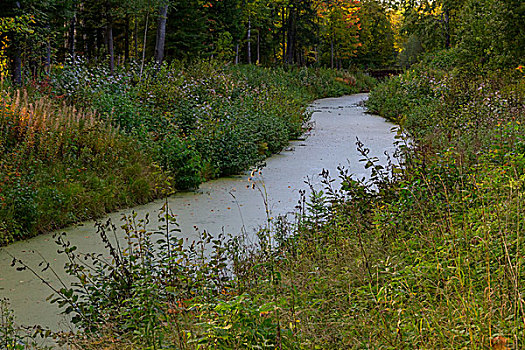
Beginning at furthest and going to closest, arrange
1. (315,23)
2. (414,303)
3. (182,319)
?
(315,23) → (182,319) → (414,303)

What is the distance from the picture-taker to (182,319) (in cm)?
301

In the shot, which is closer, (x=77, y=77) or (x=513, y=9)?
(x=77, y=77)

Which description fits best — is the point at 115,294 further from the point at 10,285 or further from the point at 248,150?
the point at 248,150

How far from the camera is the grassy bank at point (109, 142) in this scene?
18.2 ft

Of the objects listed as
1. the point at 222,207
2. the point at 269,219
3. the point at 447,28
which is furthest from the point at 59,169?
the point at 447,28

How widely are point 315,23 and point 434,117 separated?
19.7 meters

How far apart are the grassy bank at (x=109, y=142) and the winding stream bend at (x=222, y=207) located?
0.24 m

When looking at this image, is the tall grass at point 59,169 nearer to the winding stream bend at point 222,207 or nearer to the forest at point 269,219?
the forest at point 269,219

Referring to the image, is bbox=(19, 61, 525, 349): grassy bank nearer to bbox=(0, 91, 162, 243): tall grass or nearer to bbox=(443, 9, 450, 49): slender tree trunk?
bbox=(0, 91, 162, 243): tall grass

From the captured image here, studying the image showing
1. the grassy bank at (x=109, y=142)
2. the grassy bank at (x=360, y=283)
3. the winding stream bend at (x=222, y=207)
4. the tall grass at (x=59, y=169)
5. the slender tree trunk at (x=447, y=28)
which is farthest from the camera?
the slender tree trunk at (x=447, y=28)

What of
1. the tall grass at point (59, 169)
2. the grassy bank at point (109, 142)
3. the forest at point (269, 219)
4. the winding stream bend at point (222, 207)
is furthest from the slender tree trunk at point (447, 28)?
the tall grass at point (59, 169)

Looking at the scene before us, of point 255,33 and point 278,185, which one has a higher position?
Result: point 255,33

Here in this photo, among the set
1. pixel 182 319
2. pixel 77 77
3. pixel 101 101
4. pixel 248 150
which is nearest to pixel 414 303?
pixel 182 319

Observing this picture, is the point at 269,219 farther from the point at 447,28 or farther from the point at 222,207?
the point at 447,28
